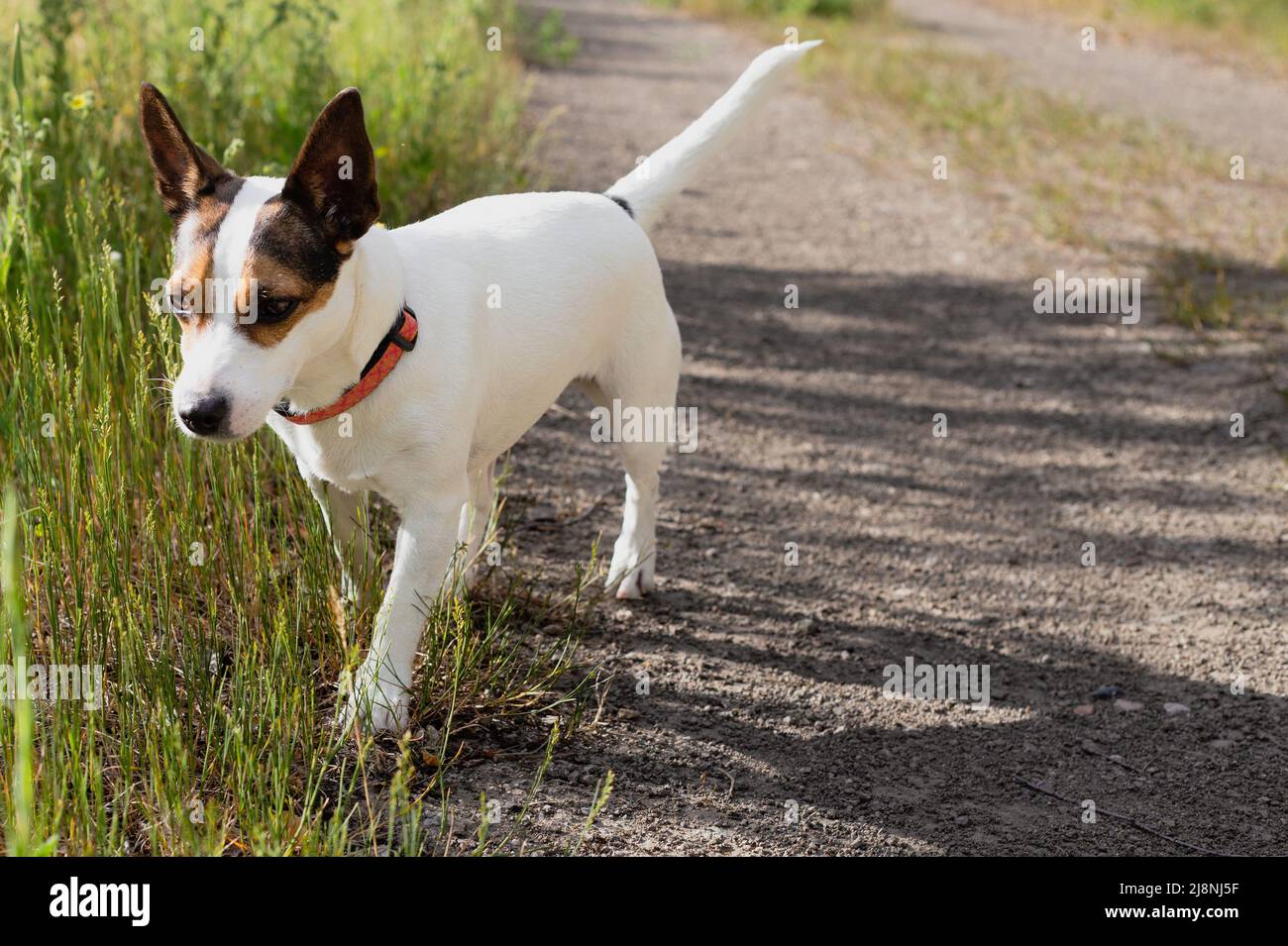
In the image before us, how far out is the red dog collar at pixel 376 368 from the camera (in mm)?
2736

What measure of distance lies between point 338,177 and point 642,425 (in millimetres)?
1374

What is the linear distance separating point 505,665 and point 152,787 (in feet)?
3.14

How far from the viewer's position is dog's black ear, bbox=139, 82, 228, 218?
2596 mm

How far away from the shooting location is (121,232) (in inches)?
143

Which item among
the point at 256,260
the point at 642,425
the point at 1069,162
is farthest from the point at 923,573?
the point at 1069,162

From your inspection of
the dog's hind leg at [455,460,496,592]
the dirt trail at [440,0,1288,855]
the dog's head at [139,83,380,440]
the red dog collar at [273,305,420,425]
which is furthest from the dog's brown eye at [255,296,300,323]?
the dirt trail at [440,0,1288,855]

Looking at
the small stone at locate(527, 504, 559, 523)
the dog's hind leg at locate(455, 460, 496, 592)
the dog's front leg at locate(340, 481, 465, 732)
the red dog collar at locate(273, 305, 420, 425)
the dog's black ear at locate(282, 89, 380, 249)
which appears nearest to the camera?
the dog's black ear at locate(282, 89, 380, 249)

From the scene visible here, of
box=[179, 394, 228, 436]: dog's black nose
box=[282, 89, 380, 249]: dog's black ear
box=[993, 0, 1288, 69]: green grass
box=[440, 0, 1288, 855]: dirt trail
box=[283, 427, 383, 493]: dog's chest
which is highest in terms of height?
box=[993, 0, 1288, 69]: green grass

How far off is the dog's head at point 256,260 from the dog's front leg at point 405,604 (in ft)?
1.62

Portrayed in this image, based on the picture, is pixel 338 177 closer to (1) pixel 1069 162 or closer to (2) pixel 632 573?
(2) pixel 632 573

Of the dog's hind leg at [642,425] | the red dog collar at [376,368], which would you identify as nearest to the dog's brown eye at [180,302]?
the red dog collar at [376,368]

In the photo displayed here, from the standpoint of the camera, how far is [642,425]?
370 cm

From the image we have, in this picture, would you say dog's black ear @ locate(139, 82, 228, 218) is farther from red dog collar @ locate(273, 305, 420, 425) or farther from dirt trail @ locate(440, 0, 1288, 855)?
dirt trail @ locate(440, 0, 1288, 855)

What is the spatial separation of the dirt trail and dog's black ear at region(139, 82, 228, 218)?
4.74ft
